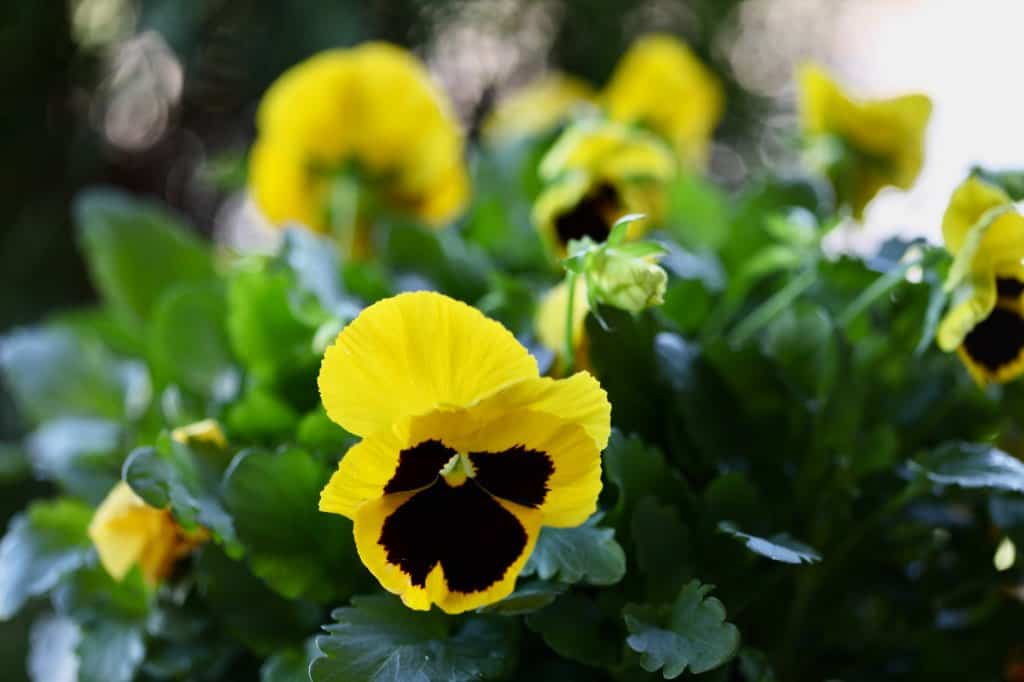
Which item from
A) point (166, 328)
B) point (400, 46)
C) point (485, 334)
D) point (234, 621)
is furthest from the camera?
point (400, 46)

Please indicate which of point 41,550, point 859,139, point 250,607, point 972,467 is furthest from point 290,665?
point 859,139

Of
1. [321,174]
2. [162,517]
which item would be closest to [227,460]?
[162,517]

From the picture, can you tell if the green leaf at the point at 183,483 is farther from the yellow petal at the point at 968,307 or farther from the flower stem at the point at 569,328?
the yellow petal at the point at 968,307

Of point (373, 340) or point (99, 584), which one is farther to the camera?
point (99, 584)

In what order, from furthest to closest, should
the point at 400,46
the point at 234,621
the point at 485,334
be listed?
the point at 400,46
the point at 234,621
the point at 485,334

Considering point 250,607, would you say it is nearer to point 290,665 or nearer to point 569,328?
point 290,665

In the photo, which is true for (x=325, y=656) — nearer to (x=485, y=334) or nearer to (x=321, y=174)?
(x=485, y=334)
